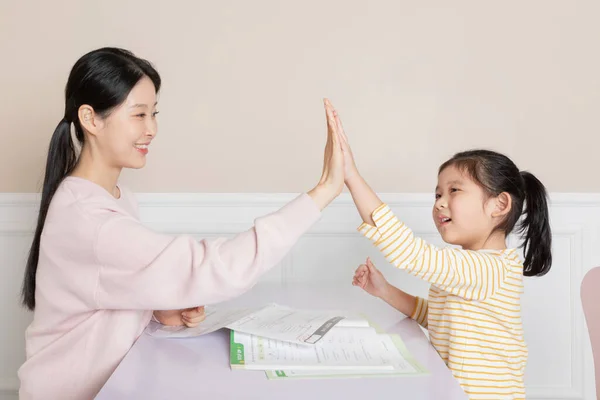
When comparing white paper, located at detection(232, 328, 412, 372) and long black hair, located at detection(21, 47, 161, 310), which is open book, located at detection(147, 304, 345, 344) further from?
long black hair, located at detection(21, 47, 161, 310)

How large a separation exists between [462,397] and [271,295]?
864mm

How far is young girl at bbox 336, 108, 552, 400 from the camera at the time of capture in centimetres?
133

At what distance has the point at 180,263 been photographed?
45.1 inches

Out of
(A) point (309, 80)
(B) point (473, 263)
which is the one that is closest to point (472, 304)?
(B) point (473, 263)

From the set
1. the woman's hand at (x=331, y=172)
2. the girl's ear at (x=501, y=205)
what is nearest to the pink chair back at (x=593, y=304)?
the girl's ear at (x=501, y=205)

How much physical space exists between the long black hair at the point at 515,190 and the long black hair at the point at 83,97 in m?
0.76

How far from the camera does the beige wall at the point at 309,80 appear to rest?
2.17m

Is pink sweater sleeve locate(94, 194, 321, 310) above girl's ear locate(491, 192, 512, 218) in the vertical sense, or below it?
below

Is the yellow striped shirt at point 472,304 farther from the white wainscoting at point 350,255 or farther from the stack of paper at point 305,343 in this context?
the white wainscoting at point 350,255

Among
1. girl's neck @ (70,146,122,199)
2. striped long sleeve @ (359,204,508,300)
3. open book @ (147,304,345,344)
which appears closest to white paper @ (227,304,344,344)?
open book @ (147,304,345,344)

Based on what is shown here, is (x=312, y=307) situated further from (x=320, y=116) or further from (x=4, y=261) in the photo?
(x=4, y=261)

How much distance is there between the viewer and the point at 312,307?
4.97 ft

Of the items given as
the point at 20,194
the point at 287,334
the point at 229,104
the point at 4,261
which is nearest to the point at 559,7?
the point at 229,104

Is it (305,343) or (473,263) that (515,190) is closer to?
(473,263)
